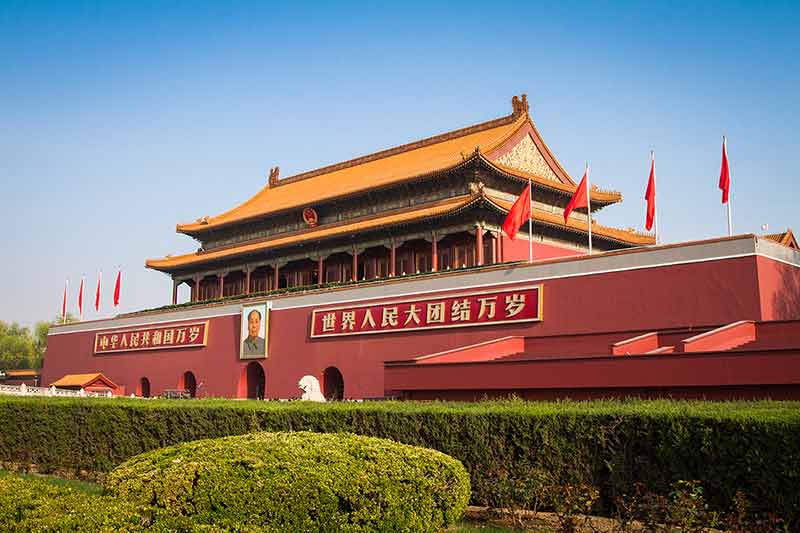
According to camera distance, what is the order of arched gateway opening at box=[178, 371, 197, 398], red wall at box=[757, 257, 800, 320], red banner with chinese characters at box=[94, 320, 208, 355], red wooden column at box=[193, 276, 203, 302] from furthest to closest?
red wooden column at box=[193, 276, 203, 302] → arched gateway opening at box=[178, 371, 197, 398] → red banner with chinese characters at box=[94, 320, 208, 355] → red wall at box=[757, 257, 800, 320]

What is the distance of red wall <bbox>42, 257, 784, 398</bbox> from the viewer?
1600cm

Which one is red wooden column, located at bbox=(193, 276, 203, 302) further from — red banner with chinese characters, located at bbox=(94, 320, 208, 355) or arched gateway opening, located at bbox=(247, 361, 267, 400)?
arched gateway opening, located at bbox=(247, 361, 267, 400)

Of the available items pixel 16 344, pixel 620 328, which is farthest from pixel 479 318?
pixel 16 344

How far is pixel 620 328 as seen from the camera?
56.4 feet

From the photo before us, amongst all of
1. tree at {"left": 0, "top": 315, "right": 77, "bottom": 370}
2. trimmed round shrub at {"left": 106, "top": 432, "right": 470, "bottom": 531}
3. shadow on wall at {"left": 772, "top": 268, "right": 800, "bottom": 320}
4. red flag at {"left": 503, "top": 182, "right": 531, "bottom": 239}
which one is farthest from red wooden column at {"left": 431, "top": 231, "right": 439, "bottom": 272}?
tree at {"left": 0, "top": 315, "right": 77, "bottom": 370}

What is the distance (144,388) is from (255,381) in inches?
281

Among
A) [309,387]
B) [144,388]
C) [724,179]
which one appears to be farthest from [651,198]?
[144,388]

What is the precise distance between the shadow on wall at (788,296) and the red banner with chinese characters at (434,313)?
204 inches

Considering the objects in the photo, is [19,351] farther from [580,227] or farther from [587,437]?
[587,437]

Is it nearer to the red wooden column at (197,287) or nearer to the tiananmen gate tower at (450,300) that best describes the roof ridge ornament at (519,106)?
the tiananmen gate tower at (450,300)

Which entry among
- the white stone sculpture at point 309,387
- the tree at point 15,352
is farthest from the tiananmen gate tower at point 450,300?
the tree at point 15,352

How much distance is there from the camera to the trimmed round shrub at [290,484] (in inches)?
222

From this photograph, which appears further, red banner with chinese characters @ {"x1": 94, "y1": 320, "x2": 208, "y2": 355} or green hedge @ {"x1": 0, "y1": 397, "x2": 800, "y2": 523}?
red banner with chinese characters @ {"x1": 94, "y1": 320, "x2": 208, "y2": 355}

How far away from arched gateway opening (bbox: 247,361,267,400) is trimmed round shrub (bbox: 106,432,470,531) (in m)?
21.5
